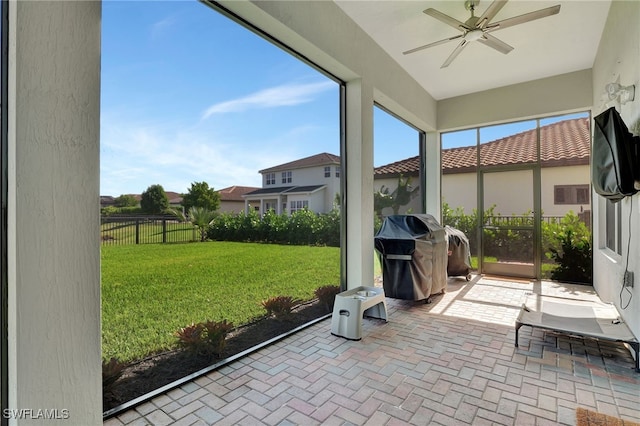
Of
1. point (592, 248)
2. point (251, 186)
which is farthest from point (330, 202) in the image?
point (592, 248)

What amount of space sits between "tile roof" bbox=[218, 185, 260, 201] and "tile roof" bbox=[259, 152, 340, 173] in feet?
0.91

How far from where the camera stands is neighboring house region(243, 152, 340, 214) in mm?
3285

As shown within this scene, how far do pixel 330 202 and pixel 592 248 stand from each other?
4.81 meters

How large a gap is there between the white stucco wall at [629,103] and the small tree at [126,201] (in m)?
4.16

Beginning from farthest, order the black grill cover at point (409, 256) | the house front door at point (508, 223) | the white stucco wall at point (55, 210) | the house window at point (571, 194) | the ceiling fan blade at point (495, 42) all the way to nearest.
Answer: the house front door at point (508, 223)
the house window at point (571, 194)
the black grill cover at point (409, 256)
the ceiling fan blade at point (495, 42)
the white stucco wall at point (55, 210)

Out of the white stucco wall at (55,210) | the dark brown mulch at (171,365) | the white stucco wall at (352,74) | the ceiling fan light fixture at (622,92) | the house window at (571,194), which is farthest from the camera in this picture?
the house window at (571,194)

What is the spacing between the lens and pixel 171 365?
2.46 meters

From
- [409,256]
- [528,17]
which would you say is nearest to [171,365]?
[409,256]

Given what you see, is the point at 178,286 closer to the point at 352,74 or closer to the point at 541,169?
the point at 352,74

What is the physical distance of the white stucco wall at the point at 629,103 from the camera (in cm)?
274

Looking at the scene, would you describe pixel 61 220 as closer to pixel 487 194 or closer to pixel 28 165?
pixel 28 165

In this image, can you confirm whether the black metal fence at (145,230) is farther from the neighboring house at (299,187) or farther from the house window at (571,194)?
the house window at (571,194)

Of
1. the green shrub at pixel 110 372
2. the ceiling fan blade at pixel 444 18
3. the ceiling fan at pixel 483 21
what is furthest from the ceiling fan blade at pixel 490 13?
the green shrub at pixel 110 372

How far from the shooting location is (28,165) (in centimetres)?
150
